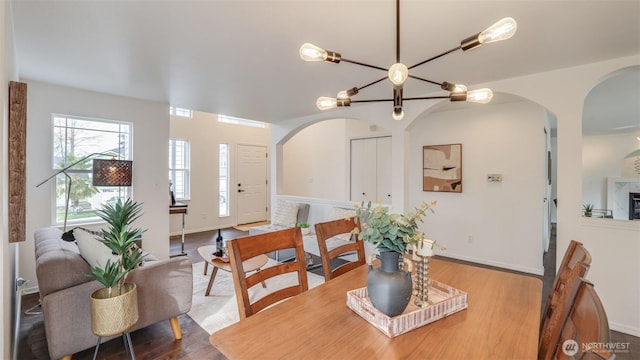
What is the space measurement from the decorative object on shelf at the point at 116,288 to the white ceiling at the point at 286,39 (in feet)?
4.22

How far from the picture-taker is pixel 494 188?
4051 mm

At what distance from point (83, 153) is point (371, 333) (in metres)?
4.22

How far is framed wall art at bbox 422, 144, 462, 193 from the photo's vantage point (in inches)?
170

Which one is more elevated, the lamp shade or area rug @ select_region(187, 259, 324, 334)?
the lamp shade

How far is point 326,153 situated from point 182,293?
4.97m

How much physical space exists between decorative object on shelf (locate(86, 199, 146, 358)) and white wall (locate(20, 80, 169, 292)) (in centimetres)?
216

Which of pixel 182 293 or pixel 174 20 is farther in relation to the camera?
pixel 182 293

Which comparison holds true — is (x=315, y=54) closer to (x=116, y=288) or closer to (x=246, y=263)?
(x=116, y=288)

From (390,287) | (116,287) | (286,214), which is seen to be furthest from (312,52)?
(286,214)

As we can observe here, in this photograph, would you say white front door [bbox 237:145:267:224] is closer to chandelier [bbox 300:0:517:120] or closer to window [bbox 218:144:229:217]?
window [bbox 218:144:229:217]

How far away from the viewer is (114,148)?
382 centimetres

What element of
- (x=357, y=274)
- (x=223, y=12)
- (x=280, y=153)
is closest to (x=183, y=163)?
(x=280, y=153)

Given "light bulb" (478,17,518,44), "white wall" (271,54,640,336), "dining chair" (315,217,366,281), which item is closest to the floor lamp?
"dining chair" (315,217,366,281)

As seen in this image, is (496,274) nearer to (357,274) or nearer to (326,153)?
(357,274)
